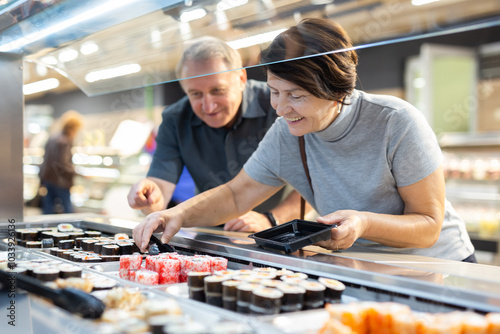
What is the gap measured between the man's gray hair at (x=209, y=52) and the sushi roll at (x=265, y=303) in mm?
793

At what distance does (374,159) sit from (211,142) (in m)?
1.32

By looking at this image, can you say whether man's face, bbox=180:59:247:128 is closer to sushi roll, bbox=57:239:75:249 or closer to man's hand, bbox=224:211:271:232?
man's hand, bbox=224:211:271:232

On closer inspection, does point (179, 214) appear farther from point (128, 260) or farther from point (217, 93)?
point (217, 93)

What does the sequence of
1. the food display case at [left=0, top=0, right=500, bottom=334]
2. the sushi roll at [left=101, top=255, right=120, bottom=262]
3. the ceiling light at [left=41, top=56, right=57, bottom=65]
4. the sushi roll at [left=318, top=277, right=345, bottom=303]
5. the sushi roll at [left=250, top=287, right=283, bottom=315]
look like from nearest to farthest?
the food display case at [left=0, top=0, right=500, bottom=334], the sushi roll at [left=250, top=287, right=283, bottom=315], the sushi roll at [left=318, top=277, right=345, bottom=303], the sushi roll at [left=101, top=255, right=120, bottom=262], the ceiling light at [left=41, top=56, right=57, bottom=65]

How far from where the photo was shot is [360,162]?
1.88 metres

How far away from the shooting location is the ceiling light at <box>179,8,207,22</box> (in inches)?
60.3

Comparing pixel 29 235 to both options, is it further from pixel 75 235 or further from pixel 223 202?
pixel 223 202

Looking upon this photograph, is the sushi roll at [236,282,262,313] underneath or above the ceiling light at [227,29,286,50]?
underneath

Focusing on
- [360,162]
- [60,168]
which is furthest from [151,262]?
[60,168]

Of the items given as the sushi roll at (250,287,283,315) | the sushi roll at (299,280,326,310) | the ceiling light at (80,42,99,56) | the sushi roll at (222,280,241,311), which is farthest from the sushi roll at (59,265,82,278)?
the ceiling light at (80,42,99,56)

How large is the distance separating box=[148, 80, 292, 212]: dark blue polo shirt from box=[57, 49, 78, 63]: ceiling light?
84cm

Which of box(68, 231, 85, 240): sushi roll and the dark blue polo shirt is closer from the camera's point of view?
box(68, 231, 85, 240): sushi roll

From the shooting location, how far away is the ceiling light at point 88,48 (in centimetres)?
204

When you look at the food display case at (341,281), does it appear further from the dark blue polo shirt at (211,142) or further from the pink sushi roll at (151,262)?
the dark blue polo shirt at (211,142)
